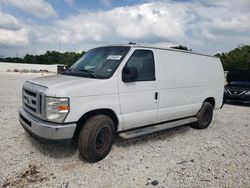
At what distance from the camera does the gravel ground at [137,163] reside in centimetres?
329

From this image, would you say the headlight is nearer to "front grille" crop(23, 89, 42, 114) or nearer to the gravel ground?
"front grille" crop(23, 89, 42, 114)

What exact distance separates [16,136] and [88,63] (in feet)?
7.82

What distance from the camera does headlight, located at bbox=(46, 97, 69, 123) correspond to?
131 inches

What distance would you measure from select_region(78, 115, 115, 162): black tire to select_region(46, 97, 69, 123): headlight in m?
0.49

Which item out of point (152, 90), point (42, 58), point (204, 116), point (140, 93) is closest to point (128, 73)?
point (140, 93)

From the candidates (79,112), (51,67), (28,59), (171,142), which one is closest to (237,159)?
(171,142)

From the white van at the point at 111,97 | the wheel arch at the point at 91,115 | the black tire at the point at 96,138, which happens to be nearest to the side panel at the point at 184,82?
the white van at the point at 111,97

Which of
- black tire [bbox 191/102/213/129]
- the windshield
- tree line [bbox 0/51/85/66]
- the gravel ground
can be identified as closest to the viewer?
the gravel ground

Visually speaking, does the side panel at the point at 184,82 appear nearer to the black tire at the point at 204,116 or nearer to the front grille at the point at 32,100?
the black tire at the point at 204,116

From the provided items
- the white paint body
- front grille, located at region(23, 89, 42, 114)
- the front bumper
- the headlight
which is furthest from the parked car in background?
front grille, located at region(23, 89, 42, 114)

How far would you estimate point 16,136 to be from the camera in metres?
4.88

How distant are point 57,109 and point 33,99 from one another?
0.69 metres

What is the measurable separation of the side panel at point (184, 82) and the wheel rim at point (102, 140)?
1383 millimetres

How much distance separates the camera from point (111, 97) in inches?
152
